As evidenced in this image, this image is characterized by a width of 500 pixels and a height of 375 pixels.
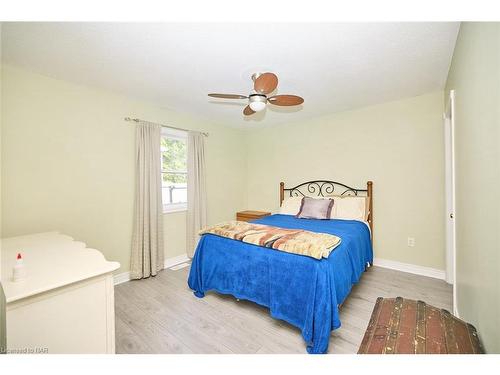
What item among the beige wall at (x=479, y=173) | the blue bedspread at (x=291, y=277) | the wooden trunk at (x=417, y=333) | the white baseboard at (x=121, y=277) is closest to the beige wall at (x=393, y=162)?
the blue bedspread at (x=291, y=277)

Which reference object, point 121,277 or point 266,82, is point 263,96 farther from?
point 121,277

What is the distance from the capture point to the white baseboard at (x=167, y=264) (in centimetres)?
279

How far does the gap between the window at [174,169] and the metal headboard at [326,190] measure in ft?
5.86

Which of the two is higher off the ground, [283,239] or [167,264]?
[283,239]

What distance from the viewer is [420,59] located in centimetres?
202

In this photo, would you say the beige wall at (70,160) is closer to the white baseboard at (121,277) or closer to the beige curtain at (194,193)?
the white baseboard at (121,277)

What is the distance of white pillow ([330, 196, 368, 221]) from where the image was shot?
3.08m

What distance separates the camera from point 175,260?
346 centimetres

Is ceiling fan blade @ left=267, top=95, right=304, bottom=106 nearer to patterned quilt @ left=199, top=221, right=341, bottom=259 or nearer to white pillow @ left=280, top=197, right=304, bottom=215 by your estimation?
patterned quilt @ left=199, top=221, right=341, bottom=259

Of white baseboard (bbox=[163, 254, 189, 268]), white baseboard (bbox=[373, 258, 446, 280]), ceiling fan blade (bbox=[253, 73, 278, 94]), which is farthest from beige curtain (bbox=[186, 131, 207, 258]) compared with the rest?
white baseboard (bbox=[373, 258, 446, 280])

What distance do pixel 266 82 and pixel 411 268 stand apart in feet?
10.1

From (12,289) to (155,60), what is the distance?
1.94m

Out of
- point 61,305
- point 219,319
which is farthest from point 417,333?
point 61,305

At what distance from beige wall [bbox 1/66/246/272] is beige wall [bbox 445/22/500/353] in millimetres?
3268
